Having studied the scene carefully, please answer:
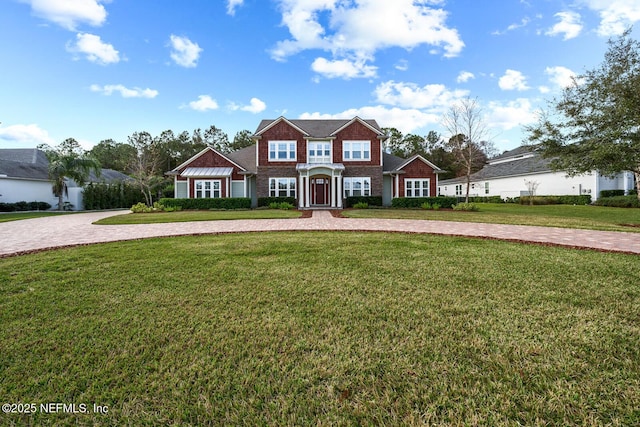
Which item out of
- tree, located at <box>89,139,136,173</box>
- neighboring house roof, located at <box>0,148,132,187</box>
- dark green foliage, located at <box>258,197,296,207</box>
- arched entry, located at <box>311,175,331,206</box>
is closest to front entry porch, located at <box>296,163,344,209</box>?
arched entry, located at <box>311,175,331,206</box>

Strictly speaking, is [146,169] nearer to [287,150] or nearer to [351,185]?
[287,150]

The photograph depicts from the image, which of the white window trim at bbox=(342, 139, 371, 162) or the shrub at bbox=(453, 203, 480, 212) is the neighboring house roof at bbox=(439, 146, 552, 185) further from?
the white window trim at bbox=(342, 139, 371, 162)

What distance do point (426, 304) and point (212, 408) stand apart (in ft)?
8.31

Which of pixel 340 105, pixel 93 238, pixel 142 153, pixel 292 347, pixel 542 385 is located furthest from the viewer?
pixel 340 105

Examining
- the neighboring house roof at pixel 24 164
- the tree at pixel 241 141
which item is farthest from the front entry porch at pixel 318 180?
the tree at pixel 241 141

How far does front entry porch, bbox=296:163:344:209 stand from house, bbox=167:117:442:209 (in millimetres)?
92

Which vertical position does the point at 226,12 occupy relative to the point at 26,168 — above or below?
above

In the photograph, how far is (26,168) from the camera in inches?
1081

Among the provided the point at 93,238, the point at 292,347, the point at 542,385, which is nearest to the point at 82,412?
the point at 292,347

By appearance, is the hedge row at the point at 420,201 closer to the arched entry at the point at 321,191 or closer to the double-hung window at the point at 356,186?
the double-hung window at the point at 356,186

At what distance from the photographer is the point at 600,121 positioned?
11875 millimetres

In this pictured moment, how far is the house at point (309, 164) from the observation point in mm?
24062

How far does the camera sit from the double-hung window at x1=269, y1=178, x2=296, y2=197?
24.3m

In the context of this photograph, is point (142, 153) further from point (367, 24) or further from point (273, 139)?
point (367, 24)
